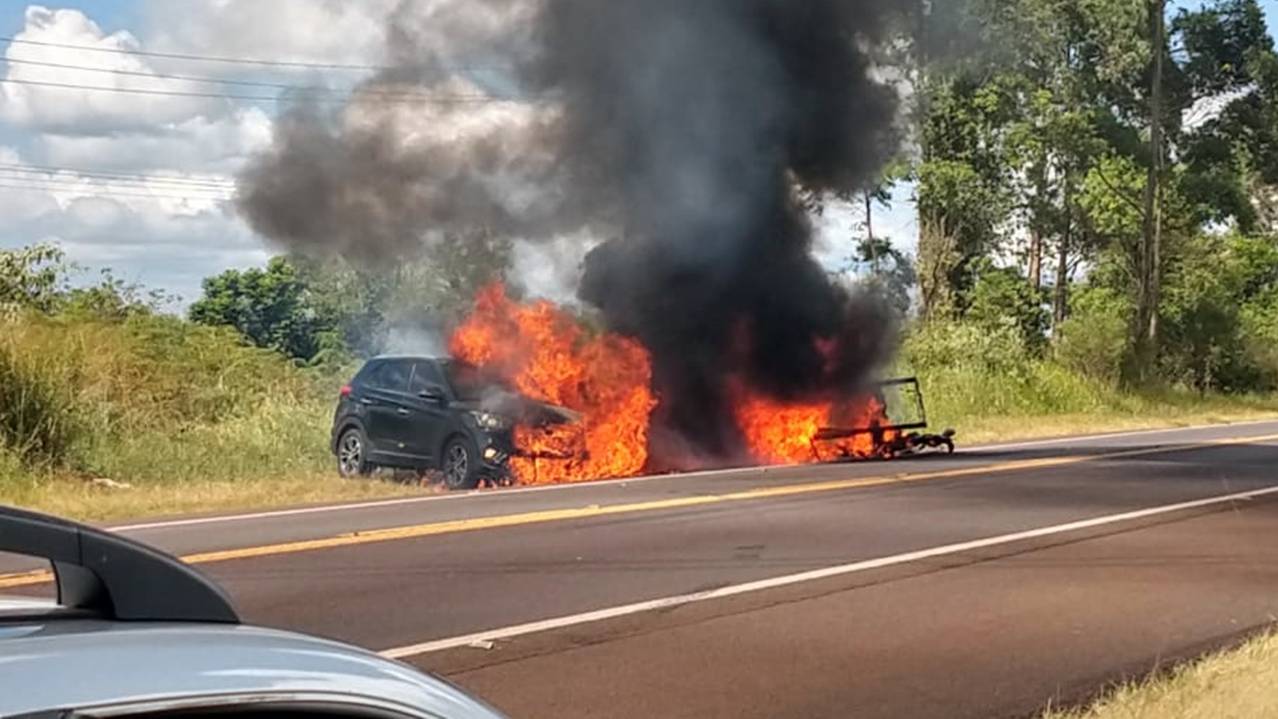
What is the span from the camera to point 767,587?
32.9 ft

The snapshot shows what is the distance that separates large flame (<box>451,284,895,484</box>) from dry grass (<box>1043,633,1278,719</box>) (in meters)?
10.5

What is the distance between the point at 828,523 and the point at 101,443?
847 centimetres

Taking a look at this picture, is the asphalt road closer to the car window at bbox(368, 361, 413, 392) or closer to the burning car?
the burning car

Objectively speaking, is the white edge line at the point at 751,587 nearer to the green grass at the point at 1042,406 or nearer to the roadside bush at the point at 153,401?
the roadside bush at the point at 153,401

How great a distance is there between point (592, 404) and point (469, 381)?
233 cm

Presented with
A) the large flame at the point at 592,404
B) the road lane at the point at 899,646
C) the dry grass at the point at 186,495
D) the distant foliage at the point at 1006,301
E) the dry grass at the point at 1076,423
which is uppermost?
the distant foliage at the point at 1006,301

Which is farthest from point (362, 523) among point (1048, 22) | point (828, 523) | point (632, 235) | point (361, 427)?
point (1048, 22)

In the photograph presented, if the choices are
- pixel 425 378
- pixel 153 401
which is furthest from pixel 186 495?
A: pixel 153 401

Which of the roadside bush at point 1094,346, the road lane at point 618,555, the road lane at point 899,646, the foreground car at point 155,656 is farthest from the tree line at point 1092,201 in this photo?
the foreground car at point 155,656

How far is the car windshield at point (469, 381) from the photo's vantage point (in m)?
17.5

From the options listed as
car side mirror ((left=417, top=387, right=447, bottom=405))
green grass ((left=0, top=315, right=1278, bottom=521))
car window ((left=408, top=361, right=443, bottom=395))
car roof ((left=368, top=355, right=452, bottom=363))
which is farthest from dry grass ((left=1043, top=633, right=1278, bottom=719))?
car roof ((left=368, top=355, right=452, bottom=363))

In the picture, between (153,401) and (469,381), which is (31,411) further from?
(469,381)

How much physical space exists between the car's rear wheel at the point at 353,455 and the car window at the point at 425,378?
2.88ft

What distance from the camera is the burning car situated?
17031 mm
